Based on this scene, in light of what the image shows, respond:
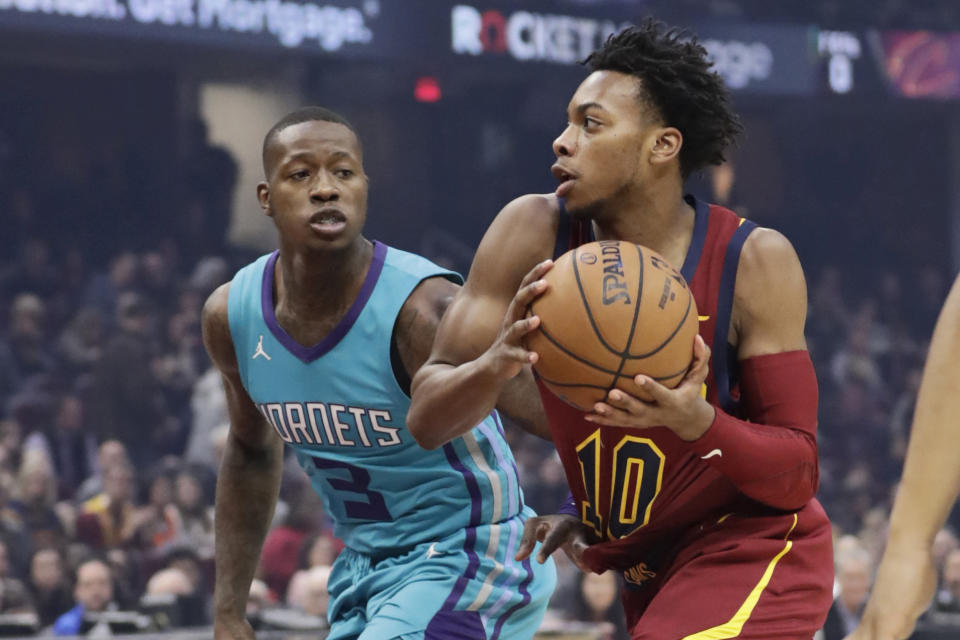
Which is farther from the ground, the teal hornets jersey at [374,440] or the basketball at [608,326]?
the basketball at [608,326]

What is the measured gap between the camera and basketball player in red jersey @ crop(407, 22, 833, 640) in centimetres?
287

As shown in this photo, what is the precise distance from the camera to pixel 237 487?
3.84m

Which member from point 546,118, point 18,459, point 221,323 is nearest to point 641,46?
point 221,323

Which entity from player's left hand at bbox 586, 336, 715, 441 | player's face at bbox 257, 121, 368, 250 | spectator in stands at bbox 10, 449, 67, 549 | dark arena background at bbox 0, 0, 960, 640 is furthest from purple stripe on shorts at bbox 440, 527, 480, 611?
spectator in stands at bbox 10, 449, 67, 549

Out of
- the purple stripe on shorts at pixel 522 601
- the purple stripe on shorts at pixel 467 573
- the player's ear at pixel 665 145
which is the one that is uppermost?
the player's ear at pixel 665 145

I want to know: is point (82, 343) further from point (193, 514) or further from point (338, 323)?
point (338, 323)

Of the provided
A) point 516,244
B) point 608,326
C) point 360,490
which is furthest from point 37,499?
point 608,326

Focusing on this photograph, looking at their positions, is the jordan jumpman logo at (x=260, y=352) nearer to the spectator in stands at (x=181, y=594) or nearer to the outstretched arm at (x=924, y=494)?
the outstretched arm at (x=924, y=494)

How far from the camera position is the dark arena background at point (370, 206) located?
26.2 ft

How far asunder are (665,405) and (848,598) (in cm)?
492

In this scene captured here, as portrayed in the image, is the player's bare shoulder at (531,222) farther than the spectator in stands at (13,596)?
No

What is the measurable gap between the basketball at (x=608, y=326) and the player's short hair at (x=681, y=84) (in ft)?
1.78

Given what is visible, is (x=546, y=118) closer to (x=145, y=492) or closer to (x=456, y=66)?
(x=456, y=66)

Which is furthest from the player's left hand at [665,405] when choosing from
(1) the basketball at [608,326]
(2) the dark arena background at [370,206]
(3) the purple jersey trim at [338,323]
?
(2) the dark arena background at [370,206]
